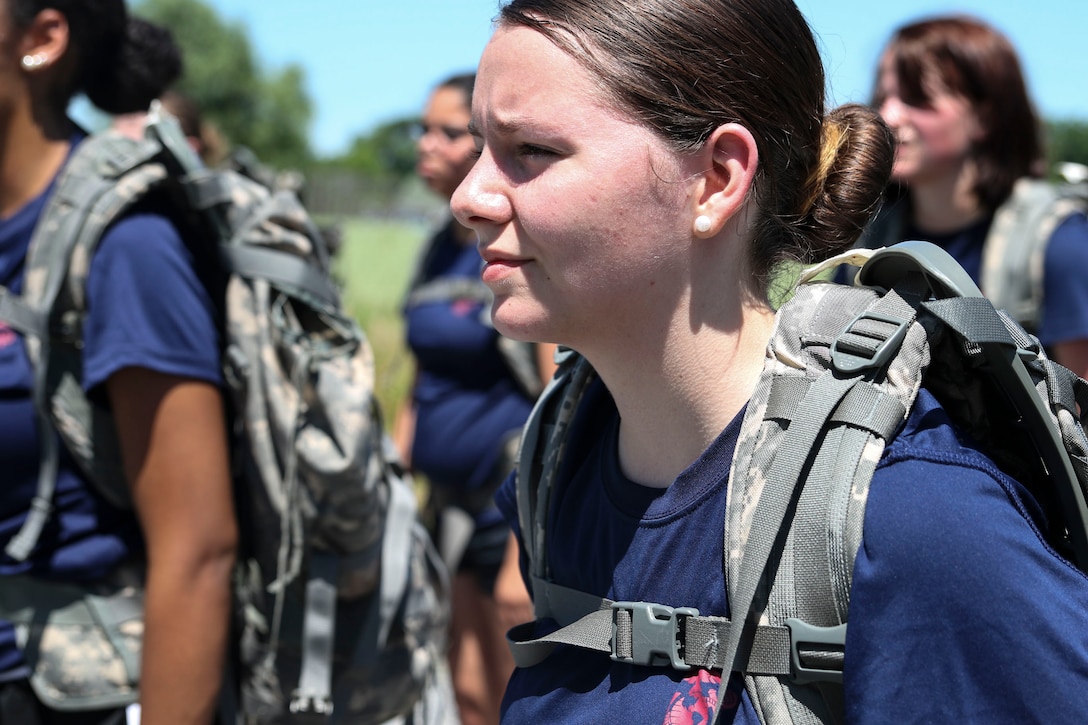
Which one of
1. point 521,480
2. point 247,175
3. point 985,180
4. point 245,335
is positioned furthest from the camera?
point 985,180

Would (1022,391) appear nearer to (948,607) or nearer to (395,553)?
(948,607)

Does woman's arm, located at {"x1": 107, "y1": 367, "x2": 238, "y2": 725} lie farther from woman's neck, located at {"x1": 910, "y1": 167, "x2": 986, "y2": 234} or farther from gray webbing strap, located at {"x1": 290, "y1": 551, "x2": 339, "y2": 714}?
woman's neck, located at {"x1": 910, "y1": 167, "x2": 986, "y2": 234}

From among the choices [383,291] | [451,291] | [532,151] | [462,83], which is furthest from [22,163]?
[383,291]

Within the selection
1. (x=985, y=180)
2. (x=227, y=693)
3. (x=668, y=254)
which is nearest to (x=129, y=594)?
(x=227, y=693)

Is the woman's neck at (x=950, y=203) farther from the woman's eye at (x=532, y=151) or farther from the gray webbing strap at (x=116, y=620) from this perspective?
the gray webbing strap at (x=116, y=620)

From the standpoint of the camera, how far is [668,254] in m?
1.38

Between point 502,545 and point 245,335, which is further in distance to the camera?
point 502,545

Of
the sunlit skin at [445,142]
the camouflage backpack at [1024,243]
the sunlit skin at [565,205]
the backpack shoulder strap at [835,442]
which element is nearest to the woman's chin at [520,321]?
the sunlit skin at [565,205]

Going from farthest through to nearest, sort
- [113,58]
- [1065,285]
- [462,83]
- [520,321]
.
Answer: [462,83], [1065,285], [113,58], [520,321]

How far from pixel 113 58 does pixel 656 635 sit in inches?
75.4

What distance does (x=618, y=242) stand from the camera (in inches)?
52.9

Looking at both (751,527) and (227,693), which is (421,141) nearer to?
(227,693)

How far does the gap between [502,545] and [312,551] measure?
1.78 m

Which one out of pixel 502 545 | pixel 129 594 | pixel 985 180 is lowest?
pixel 502 545
